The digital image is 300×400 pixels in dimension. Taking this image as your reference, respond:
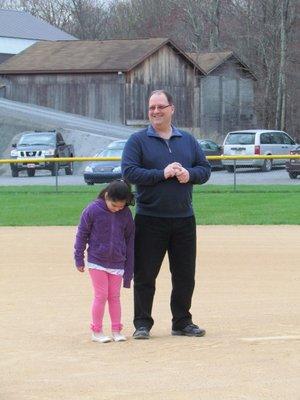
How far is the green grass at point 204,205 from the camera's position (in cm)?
2159

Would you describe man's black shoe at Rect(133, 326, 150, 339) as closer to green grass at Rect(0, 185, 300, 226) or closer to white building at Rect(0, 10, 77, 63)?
green grass at Rect(0, 185, 300, 226)

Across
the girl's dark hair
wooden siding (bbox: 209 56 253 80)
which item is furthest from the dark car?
wooden siding (bbox: 209 56 253 80)

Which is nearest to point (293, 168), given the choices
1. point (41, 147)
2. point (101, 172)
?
point (101, 172)

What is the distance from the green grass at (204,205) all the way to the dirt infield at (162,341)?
6421 millimetres

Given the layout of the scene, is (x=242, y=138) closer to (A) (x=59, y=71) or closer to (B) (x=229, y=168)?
(B) (x=229, y=168)

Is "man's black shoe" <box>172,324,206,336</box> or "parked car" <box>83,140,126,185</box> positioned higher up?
"man's black shoe" <box>172,324,206,336</box>

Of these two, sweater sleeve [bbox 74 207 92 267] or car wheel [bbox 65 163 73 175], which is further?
car wheel [bbox 65 163 73 175]

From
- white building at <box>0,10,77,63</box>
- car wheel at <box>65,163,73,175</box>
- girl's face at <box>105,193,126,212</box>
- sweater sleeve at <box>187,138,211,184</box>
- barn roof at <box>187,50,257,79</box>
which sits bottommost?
car wheel at <box>65,163,73,175</box>

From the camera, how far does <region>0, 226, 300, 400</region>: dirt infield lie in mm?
7273

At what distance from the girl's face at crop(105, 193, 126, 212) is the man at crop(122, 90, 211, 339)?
20cm

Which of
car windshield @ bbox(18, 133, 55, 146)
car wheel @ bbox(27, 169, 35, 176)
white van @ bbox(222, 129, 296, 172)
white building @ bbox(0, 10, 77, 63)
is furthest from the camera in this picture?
white building @ bbox(0, 10, 77, 63)

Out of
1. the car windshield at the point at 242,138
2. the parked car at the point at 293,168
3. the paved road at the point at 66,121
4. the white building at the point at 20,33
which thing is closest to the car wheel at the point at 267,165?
the parked car at the point at 293,168

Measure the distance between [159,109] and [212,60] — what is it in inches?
2202

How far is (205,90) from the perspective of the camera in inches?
2509
